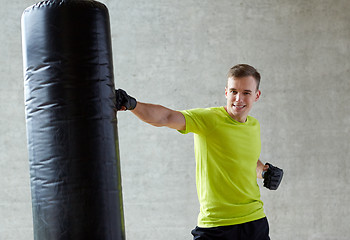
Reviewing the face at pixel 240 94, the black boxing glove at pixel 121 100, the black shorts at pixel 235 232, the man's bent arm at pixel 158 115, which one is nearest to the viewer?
the black boxing glove at pixel 121 100

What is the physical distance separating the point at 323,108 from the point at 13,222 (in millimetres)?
3104

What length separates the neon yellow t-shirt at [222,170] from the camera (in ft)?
7.74

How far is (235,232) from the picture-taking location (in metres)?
2.36

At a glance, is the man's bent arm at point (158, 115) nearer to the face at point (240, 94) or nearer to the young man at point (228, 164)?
the young man at point (228, 164)

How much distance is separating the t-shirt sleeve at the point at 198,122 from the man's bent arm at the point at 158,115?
3cm

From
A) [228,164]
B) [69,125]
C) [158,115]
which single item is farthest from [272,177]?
[69,125]

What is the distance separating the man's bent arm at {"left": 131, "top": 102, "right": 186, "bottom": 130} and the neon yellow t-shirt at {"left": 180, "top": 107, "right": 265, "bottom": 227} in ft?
0.18

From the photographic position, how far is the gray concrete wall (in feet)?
13.4

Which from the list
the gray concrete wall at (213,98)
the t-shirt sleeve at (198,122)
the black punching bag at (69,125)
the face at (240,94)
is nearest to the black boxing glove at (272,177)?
the face at (240,94)

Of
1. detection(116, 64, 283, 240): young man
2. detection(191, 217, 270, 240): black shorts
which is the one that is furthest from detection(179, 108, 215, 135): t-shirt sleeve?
detection(191, 217, 270, 240): black shorts

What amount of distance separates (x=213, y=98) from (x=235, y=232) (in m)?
1.93

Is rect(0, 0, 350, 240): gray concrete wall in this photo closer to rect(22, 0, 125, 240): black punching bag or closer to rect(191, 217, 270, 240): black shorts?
rect(191, 217, 270, 240): black shorts

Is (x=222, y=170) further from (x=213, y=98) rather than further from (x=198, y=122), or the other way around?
(x=213, y=98)

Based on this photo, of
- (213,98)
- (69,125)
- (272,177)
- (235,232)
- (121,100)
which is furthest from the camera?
(213,98)
